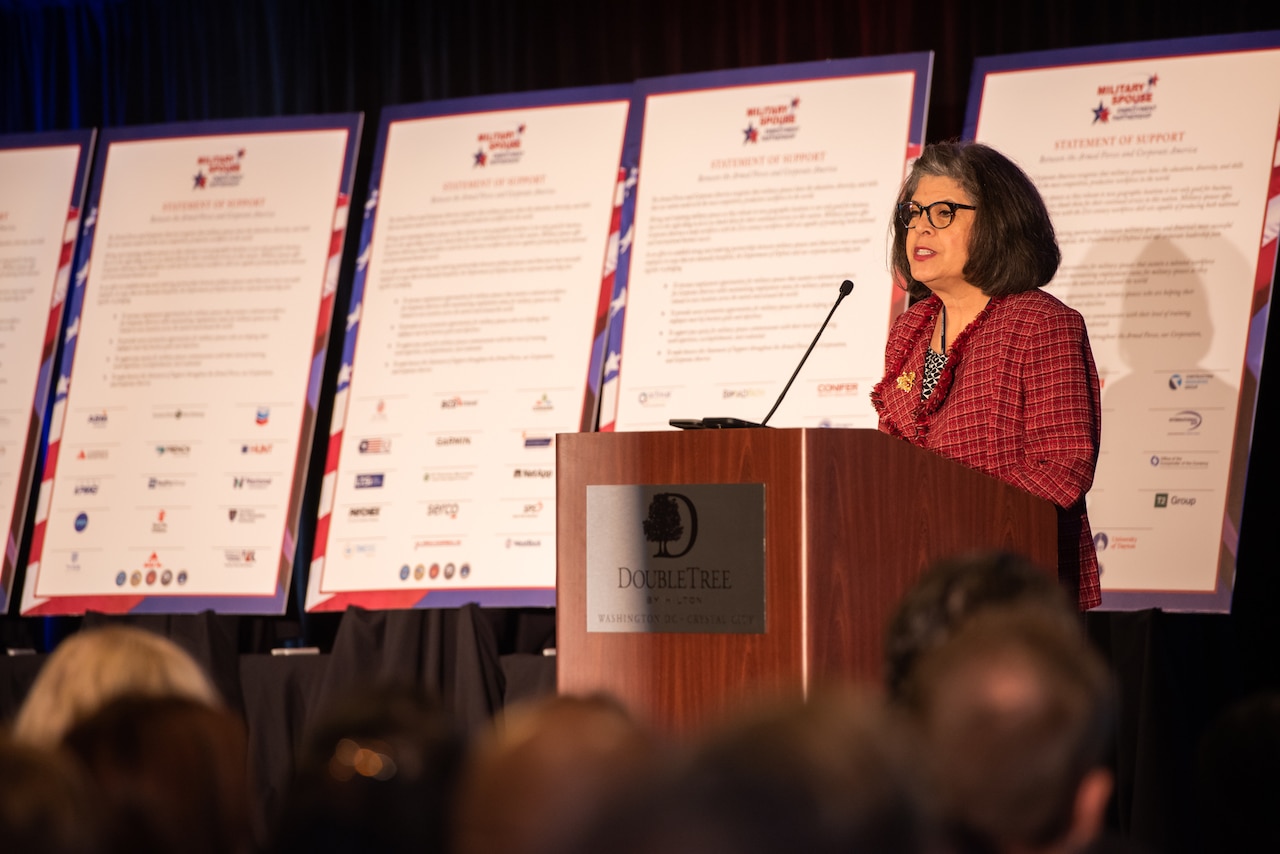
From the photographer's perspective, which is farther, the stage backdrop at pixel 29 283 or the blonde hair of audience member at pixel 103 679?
the stage backdrop at pixel 29 283

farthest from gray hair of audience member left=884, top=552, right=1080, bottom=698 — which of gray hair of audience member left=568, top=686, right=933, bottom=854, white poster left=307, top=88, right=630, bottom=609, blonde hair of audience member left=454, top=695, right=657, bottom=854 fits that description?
white poster left=307, top=88, right=630, bottom=609

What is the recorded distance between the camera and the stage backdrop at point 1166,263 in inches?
164

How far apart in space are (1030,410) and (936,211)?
1.65ft

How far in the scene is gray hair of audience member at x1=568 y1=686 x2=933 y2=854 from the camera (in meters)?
0.82

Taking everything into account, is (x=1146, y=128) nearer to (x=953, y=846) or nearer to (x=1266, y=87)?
(x=1266, y=87)

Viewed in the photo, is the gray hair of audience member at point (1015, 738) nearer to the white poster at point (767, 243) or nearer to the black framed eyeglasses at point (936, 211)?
the black framed eyeglasses at point (936, 211)

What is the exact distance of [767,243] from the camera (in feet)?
15.7

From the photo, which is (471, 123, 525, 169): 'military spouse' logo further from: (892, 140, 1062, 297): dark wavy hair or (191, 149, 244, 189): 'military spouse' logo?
(892, 140, 1062, 297): dark wavy hair

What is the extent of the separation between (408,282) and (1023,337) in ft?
9.01

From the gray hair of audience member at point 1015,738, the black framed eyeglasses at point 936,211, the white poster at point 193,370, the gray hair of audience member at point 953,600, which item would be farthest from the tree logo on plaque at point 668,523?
the white poster at point 193,370

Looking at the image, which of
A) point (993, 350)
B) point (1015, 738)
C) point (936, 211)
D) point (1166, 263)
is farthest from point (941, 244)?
point (1015, 738)

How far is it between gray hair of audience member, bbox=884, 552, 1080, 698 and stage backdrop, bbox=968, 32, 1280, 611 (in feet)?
9.12

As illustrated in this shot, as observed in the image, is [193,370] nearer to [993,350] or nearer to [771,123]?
[771,123]

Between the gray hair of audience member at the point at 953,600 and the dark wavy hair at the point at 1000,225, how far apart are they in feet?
5.24
